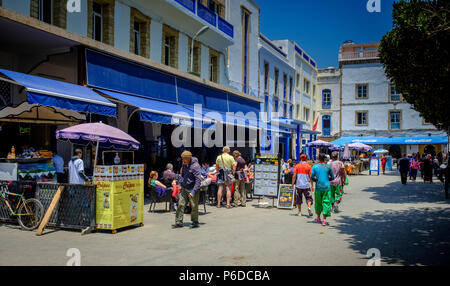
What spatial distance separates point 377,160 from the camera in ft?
96.3

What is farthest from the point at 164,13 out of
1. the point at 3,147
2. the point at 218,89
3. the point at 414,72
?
the point at 414,72

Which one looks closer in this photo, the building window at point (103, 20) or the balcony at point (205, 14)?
the building window at point (103, 20)

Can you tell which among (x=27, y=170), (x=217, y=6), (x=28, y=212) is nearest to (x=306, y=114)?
(x=217, y=6)

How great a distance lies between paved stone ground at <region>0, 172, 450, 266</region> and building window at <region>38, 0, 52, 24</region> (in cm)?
682

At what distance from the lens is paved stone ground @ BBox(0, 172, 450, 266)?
5891 millimetres

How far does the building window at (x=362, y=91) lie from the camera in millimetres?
48719

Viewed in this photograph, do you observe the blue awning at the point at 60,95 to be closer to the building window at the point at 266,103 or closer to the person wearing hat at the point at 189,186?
the person wearing hat at the point at 189,186

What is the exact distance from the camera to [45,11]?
475 inches

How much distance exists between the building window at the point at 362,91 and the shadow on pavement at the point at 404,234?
39.9 metres

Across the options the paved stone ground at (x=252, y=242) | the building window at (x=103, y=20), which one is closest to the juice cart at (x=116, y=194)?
the paved stone ground at (x=252, y=242)

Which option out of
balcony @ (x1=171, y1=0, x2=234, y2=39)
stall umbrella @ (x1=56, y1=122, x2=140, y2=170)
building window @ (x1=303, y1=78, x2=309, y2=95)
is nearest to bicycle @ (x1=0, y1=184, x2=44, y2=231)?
stall umbrella @ (x1=56, y1=122, x2=140, y2=170)

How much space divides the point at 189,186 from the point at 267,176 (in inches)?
188

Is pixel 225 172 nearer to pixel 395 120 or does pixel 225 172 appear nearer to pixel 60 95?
pixel 60 95
